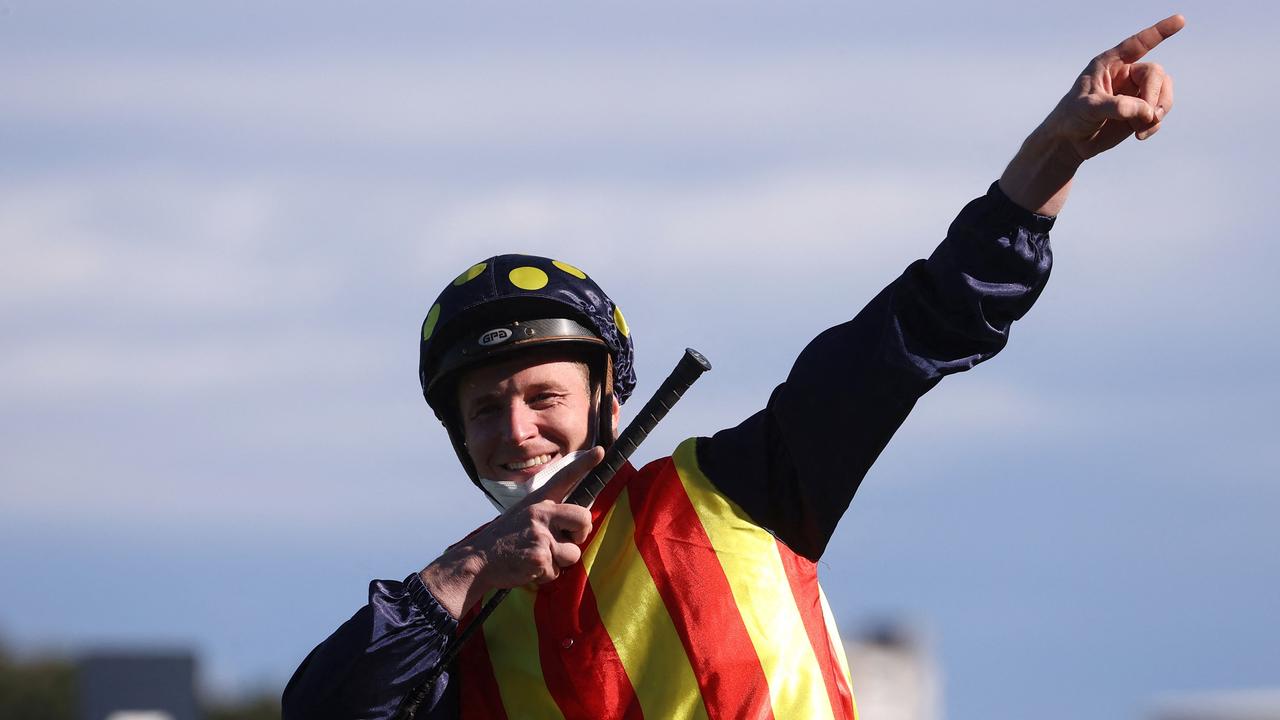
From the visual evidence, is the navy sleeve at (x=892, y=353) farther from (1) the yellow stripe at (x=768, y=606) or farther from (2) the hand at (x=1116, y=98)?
(2) the hand at (x=1116, y=98)

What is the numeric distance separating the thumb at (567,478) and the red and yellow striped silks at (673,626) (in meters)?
0.10

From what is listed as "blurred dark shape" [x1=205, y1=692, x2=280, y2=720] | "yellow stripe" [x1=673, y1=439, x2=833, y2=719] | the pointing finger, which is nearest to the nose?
"yellow stripe" [x1=673, y1=439, x2=833, y2=719]

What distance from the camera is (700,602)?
454 cm

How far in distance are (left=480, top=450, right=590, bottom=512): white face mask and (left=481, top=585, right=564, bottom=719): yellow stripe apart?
0.25 m

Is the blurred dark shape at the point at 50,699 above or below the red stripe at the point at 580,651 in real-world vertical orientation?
above

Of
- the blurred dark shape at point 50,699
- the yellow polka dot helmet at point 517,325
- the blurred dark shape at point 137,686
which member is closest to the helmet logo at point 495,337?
the yellow polka dot helmet at point 517,325

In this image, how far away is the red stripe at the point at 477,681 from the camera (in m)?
4.77

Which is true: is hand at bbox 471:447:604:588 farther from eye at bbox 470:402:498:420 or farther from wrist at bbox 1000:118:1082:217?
wrist at bbox 1000:118:1082:217

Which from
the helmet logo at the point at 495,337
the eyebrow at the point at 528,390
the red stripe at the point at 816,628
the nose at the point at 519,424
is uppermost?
the helmet logo at the point at 495,337

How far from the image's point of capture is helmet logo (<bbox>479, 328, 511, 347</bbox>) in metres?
4.99

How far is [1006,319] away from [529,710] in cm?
137

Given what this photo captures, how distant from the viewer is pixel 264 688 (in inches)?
1340

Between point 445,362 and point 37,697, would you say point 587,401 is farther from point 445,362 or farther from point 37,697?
point 37,697

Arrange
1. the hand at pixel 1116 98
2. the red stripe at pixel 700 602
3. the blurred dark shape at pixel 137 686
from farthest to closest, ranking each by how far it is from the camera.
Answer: the blurred dark shape at pixel 137 686
the red stripe at pixel 700 602
the hand at pixel 1116 98
